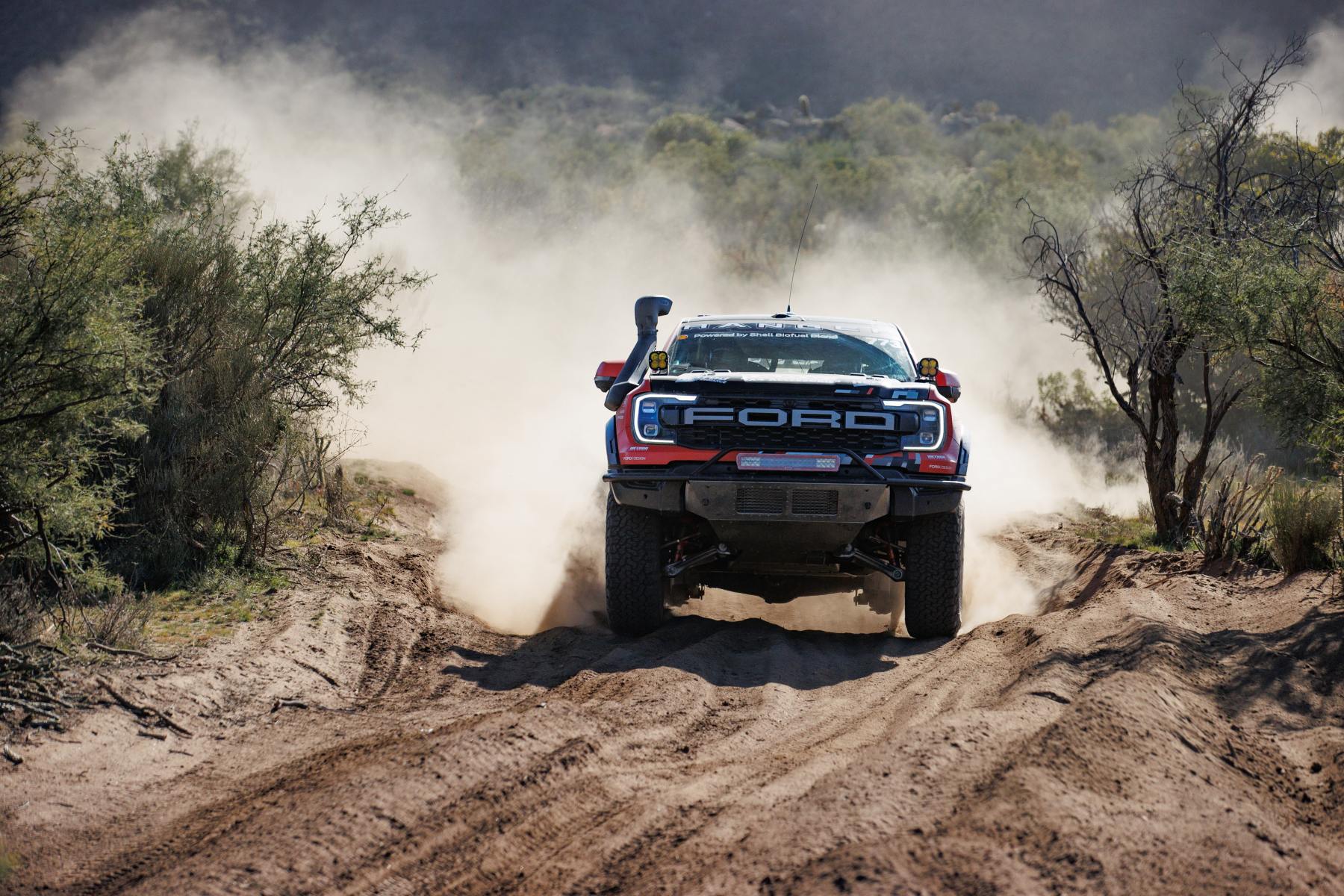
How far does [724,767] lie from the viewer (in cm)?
511

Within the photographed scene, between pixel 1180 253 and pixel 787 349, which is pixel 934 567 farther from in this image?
pixel 1180 253

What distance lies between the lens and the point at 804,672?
23.5ft

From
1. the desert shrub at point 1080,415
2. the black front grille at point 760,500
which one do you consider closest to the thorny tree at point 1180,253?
the black front grille at point 760,500

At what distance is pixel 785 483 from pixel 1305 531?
404 cm

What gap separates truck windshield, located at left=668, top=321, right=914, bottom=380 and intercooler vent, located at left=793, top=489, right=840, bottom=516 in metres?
1.45

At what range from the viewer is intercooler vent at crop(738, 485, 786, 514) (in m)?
7.34

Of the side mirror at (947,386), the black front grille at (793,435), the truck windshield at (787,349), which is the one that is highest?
the truck windshield at (787,349)

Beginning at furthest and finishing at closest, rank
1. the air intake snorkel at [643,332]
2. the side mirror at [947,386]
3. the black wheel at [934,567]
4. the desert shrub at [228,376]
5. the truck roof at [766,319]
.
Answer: the truck roof at [766,319]
the air intake snorkel at [643,332]
the desert shrub at [228,376]
the side mirror at [947,386]
the black wheel at [934,567]

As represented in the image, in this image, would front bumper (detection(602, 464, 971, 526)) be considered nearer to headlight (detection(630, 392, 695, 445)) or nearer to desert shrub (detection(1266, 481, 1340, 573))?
headlight (detection(630, 392, 695, 445))

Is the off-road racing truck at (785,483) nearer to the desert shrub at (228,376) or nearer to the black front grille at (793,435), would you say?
the black front grille at (793,435)

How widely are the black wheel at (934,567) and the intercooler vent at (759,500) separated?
3.37 feet

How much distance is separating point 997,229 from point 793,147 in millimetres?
27882

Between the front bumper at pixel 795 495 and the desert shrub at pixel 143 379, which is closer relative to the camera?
the desert shrub at pixel 143 379

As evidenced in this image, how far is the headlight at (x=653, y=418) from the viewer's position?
7547mm
